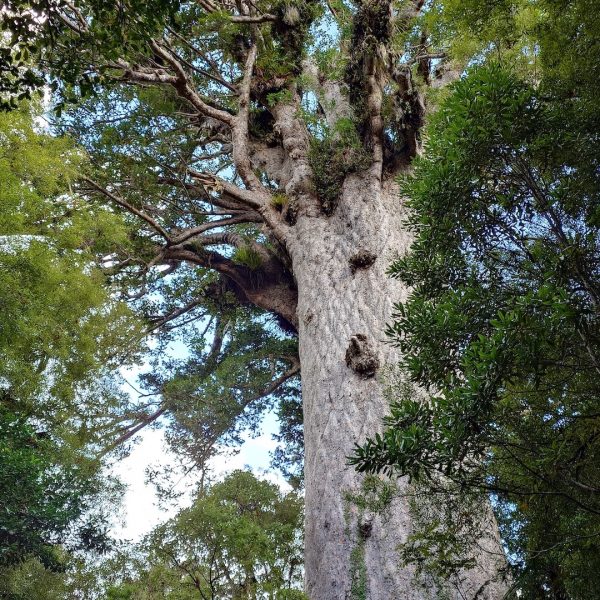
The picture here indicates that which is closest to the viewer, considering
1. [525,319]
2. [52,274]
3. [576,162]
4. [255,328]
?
[525,319]

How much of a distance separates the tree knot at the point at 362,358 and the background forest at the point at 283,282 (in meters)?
0.02

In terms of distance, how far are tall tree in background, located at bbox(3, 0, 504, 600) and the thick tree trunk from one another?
0.04 feet

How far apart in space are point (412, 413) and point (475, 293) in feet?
1.89

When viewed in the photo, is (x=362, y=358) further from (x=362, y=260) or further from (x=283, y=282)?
(x=283, y=282)

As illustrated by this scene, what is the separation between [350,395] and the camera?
13.7 feet

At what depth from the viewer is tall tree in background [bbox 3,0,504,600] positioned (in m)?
3.28

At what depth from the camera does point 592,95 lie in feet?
8.73

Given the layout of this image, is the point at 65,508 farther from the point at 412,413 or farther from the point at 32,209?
the point at 412,413

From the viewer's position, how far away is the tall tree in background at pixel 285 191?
10.8ft

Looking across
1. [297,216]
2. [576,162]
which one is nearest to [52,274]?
[297,216]

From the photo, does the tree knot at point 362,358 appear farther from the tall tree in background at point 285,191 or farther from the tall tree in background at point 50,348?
the tall tree in background at point 50,348

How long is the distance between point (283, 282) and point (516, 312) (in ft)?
18.6

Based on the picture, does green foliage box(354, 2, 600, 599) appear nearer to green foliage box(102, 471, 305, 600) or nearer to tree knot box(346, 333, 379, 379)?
green foliage box(102, 471, 305, 600)

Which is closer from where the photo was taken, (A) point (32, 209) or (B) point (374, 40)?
(A) point (32, 209)
